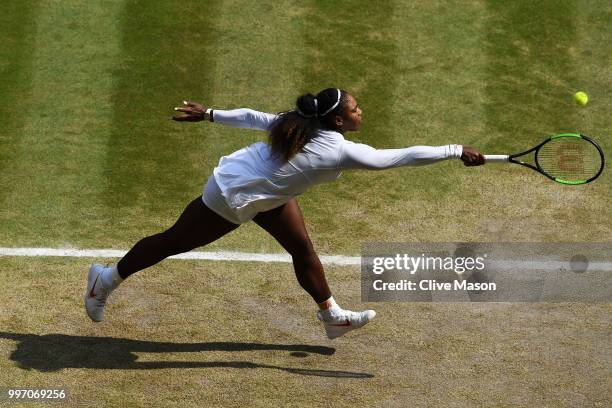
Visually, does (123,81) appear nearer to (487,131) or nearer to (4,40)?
(4,40)

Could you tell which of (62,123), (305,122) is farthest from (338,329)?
(62,123)

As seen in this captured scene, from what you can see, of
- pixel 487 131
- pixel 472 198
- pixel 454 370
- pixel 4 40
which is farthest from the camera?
pixel 4 40

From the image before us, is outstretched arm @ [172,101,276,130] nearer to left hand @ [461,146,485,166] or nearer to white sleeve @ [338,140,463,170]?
white sleeve @ [338,140,463,170]

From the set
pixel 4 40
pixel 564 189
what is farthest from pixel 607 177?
pixel 4 40

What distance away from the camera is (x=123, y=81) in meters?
12.3

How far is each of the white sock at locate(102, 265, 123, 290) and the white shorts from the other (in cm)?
110

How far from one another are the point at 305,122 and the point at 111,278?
86.2 inches

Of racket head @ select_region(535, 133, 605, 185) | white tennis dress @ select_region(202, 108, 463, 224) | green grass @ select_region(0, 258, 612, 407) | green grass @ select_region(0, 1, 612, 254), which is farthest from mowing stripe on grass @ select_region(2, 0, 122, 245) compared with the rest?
racket head @ select_region(535, 133, 605, 185)

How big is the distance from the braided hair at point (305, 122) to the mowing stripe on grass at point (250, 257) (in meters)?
2.09

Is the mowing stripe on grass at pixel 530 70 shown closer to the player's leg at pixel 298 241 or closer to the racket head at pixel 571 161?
the racket head at pixel 571 161

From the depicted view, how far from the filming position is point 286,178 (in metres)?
8.47

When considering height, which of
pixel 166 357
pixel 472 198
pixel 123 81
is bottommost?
pixel 166 357

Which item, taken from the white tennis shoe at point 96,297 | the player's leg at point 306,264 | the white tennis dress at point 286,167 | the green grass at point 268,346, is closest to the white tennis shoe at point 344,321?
the player's leg at point 306,264

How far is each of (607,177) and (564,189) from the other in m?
0.48
